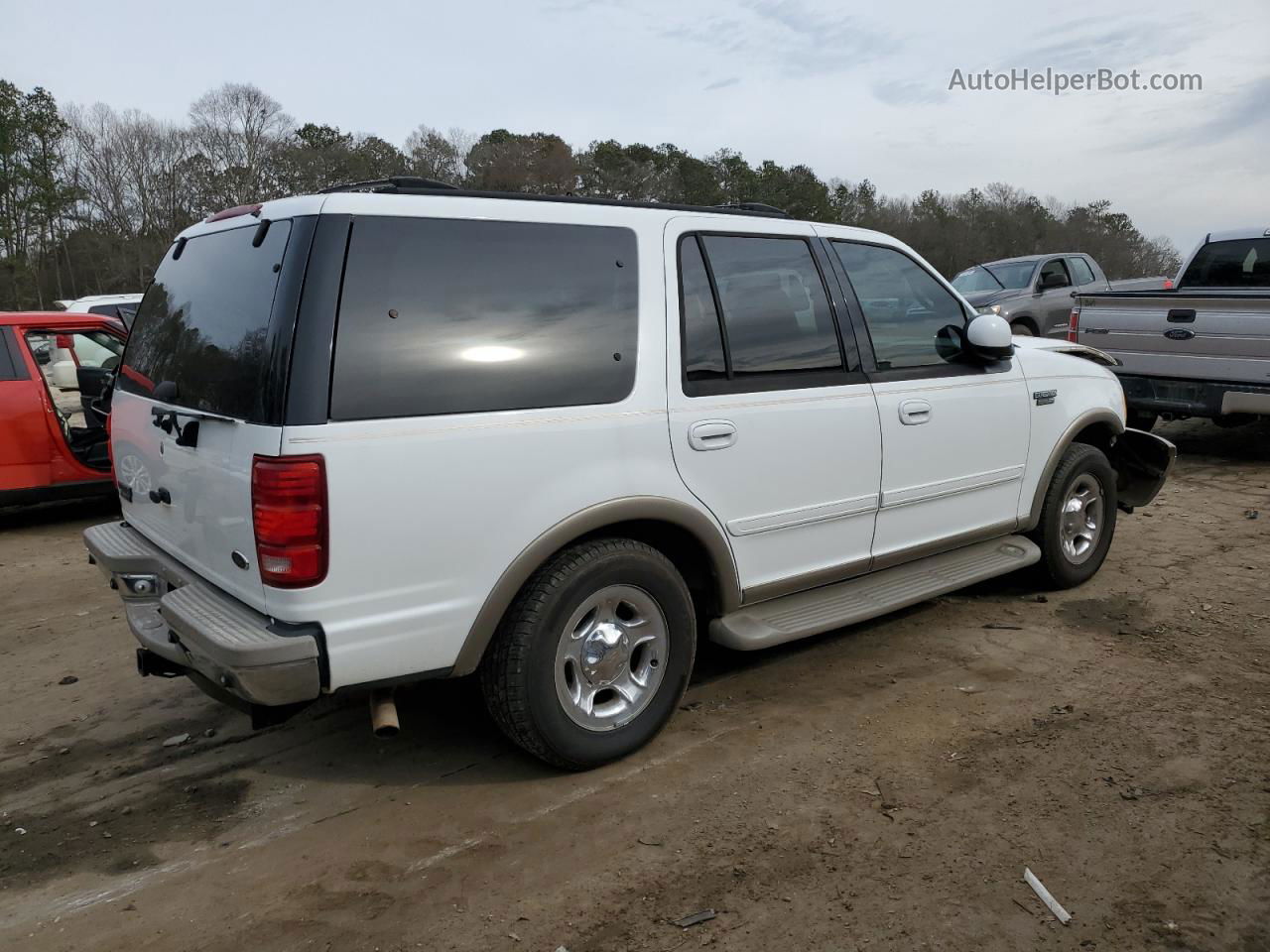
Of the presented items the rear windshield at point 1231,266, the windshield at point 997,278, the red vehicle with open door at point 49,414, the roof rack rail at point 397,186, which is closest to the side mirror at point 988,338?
the roof rack rail at point 397,186

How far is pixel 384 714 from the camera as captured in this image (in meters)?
2.94

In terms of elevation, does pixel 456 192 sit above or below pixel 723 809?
above

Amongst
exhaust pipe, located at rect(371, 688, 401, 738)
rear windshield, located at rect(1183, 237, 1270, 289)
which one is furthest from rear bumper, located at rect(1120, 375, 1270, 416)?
exhaust pipe, located at rect(371, 688, 401, 738)

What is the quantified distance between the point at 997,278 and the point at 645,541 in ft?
41.4

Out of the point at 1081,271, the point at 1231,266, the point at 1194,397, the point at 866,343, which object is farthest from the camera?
the point at 1081,271

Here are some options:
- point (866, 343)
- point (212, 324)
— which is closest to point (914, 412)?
point (866, 343)

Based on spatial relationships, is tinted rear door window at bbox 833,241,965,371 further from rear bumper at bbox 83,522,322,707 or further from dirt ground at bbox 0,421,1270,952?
rear bumper at bbox 83,522,322,707

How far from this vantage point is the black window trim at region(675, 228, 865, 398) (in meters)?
3.49

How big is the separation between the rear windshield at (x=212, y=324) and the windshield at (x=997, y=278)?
12720 mm

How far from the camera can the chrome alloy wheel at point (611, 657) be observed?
3.26 metres

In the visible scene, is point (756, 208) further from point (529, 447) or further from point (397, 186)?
point (529, 447)

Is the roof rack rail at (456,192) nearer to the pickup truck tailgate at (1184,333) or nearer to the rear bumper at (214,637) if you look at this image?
the rear bumper at (214,637)

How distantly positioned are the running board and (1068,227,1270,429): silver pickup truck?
14.2 ft

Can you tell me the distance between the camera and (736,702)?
157 inches
